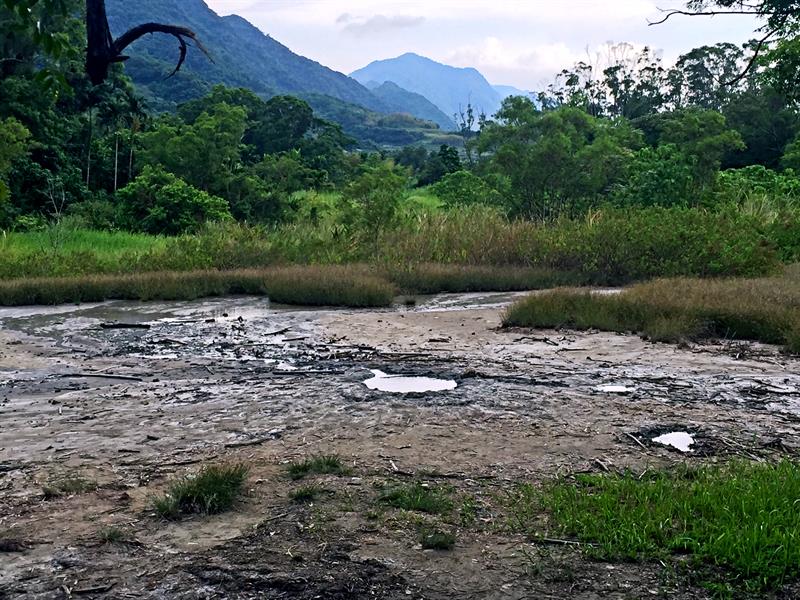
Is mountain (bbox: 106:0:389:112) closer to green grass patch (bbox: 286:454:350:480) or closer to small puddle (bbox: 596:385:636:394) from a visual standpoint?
small puddle (bbox: 596:385:636:394)

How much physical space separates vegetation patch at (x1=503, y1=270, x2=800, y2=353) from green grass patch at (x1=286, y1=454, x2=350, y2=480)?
5.22 metres

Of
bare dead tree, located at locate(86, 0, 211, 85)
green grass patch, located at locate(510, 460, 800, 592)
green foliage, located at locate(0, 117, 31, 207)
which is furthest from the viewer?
green foliage, located at locate(0, 117, 31, 207)

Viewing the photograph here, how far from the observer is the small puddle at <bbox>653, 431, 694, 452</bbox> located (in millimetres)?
5082

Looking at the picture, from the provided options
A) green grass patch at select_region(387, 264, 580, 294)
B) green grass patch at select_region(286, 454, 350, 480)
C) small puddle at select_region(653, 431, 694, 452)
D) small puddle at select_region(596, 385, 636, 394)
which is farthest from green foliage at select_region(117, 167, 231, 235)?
small puddle at select_region(653, 431, 694, 452)

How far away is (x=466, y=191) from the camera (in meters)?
25.6

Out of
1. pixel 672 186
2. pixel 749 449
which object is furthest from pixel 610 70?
A: pixel 749 449

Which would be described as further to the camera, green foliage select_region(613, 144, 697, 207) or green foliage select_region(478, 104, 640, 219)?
green foliage select_region(478, 104, 640, 219)

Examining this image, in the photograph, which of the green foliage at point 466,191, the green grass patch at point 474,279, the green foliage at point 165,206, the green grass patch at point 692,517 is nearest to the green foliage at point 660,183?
the green foliage at point 466,191

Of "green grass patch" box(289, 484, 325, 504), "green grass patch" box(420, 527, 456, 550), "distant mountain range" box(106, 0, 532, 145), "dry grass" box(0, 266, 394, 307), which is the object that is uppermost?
"distant mountain range" box(106, 0, 532, 145)

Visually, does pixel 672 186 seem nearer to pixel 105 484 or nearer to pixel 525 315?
pixel 525 315

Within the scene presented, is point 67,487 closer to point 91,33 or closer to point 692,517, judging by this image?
point 91,33

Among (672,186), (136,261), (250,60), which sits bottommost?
(136,261)

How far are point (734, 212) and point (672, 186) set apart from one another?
432 centimetres

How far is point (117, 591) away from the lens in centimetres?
320
